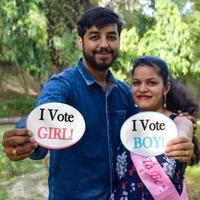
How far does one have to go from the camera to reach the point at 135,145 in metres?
1.67

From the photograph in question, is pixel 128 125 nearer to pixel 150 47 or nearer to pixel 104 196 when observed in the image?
pixel 104 196

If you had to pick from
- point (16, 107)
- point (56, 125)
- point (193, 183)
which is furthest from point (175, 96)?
point (16, 107)

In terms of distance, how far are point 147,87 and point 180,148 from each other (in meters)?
0.33

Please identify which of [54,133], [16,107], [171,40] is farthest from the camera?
[16,107]

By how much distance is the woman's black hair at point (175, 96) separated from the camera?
182 centimetres

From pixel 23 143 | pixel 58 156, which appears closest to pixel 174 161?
pixel 58 156

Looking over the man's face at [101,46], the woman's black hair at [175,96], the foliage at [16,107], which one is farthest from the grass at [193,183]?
the foliage at [16,107]

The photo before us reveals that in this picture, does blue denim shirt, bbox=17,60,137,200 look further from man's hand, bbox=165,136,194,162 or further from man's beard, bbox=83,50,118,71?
man's hand, bbox=165,136,194,162

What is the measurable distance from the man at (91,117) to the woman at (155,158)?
58 mm

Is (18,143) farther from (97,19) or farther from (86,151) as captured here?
(97,19)

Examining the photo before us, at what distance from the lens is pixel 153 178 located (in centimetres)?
173

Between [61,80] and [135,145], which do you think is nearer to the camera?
[135,145]

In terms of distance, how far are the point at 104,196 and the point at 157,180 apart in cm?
22

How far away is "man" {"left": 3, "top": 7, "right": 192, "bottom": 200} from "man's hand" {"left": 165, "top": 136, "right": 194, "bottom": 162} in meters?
0.32
